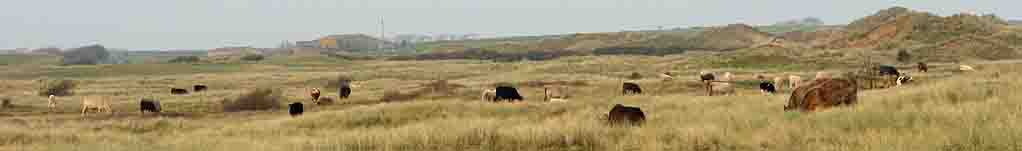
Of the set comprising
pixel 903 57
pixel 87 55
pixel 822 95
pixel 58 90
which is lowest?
pixel 58 90

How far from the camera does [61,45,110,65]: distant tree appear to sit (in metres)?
146

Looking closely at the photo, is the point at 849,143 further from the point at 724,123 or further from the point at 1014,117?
the point at 724,123

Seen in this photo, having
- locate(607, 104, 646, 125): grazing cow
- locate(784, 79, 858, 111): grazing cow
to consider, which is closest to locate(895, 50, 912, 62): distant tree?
locate(784, 79, 858, 111): grazing cow

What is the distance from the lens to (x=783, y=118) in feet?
39.8

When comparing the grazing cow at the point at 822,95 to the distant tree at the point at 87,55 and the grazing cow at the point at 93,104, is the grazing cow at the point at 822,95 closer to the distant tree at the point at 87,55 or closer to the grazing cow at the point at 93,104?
the grazing cow at the point at 93,104

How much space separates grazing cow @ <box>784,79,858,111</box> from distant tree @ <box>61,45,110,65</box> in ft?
489

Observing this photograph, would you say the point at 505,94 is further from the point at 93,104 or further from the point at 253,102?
the point at 93,104

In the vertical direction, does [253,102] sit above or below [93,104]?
below

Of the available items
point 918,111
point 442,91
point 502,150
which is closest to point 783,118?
point 918,111

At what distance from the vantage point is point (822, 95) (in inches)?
574

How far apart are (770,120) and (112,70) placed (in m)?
91.1

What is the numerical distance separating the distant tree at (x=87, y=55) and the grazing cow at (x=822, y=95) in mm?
148969

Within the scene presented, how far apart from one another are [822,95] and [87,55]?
171 metres

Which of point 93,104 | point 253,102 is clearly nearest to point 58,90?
point 93,104
